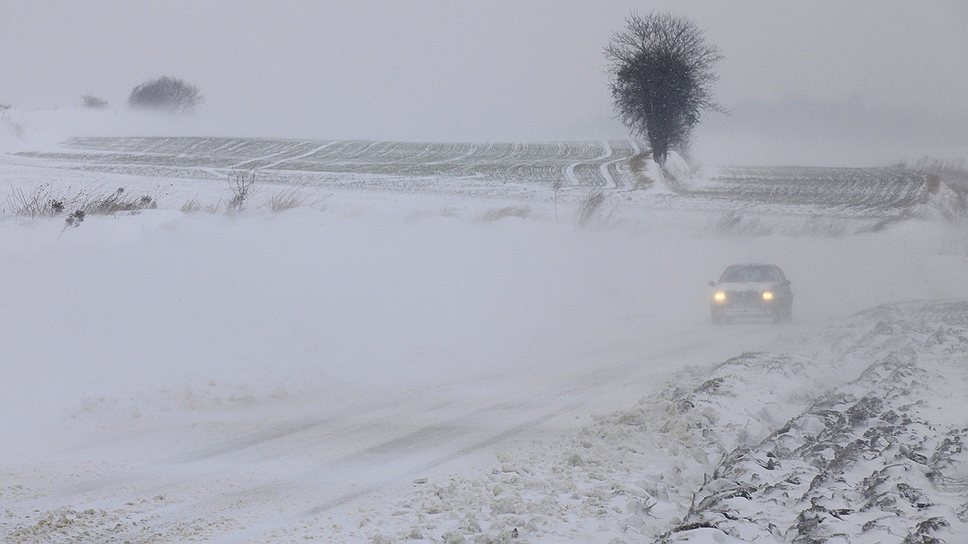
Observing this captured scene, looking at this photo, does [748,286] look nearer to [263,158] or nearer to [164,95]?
[263,158]

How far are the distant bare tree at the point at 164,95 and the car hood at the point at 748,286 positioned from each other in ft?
331

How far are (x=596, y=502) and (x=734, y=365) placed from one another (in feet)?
21.0

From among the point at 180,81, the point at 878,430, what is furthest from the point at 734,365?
the point at 180,81

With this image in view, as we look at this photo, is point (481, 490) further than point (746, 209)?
No

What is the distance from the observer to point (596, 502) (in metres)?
6.59

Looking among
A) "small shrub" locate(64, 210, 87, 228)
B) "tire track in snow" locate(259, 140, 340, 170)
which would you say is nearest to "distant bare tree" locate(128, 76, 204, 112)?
"tire track in snow" locate(259, 140, 340, 170)

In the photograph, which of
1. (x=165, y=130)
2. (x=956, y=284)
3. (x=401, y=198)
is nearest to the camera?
(x=956, y=284)

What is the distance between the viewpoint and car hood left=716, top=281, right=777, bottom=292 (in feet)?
76.3

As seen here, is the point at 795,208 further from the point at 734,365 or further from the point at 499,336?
the point at 734,365

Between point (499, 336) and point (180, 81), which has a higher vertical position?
point (180, 81)

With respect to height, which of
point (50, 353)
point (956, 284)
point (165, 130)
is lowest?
point (956, 284)

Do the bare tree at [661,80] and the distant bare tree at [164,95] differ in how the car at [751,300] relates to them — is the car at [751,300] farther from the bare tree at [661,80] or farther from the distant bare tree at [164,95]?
the distant bare tree at [164,95]

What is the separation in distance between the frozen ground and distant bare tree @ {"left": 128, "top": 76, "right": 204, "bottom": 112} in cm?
9784

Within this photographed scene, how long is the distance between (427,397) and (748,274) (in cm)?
1472
